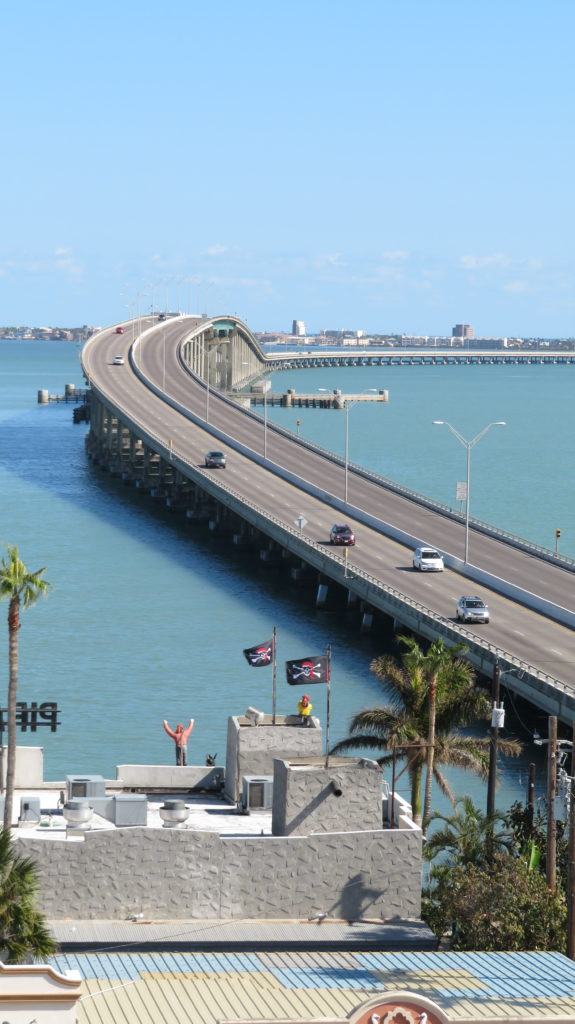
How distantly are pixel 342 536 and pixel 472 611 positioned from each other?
882 inches

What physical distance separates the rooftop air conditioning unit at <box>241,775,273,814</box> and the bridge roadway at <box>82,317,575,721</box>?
927 inches

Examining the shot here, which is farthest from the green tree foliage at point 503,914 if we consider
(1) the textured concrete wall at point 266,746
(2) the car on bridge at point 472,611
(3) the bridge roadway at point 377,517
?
(2) the car on bridge at point 472,611

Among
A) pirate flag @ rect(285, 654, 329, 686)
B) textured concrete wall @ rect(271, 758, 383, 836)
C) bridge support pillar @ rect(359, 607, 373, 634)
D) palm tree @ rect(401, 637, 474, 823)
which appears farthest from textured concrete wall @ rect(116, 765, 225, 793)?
bridge support pillar @ rect(359, 607, 373, 634)

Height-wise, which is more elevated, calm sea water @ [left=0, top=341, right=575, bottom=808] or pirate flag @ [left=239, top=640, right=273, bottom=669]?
pirate flag @ [left=239, top=640, right=273, bottom=669]

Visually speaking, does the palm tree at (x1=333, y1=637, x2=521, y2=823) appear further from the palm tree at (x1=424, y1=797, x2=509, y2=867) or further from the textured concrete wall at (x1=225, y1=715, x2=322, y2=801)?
the textured concrete wall at (x1=225, y1=715, x2=322, y2=801)

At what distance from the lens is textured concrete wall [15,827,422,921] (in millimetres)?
34875

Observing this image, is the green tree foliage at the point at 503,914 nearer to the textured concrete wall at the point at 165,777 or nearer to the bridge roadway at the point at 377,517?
the textured concrete wall at the point at 165,777

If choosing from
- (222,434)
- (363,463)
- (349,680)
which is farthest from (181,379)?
(349,680)

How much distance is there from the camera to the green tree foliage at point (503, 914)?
115ft

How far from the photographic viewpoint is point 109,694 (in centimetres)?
7088

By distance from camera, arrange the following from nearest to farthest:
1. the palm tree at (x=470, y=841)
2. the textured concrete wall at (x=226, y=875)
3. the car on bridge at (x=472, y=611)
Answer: the textured concrete wall at (x=226, y=875), the palm tree at (x=470, y=841), the car on bridge at (x=472, y=611)

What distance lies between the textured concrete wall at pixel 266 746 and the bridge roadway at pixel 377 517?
22475mm

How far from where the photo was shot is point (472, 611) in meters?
75.2

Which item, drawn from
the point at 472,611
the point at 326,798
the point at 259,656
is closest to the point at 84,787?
the point at 326,798
